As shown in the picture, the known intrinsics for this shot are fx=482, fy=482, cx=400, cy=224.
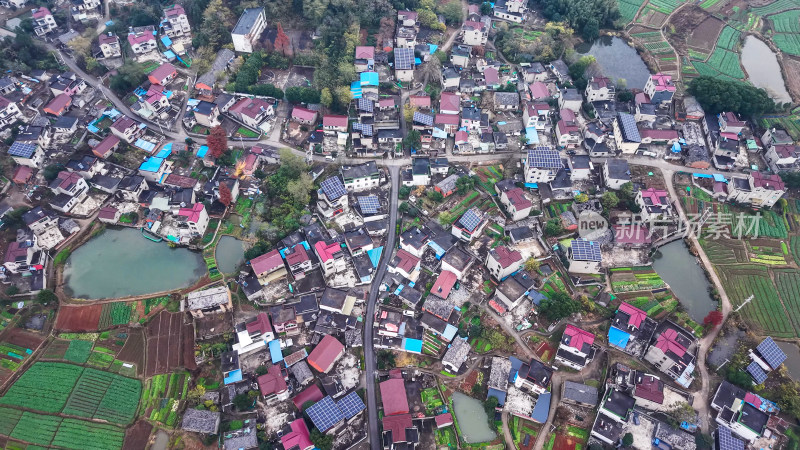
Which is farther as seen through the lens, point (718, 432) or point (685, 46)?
point (685, 46)

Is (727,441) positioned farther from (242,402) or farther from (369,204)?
(242,402)

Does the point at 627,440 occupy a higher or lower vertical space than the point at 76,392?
higher

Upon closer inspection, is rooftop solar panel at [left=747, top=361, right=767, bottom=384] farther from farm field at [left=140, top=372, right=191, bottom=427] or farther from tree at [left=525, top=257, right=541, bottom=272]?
farm field at [left=140, top=372, right=191, bottom=427]

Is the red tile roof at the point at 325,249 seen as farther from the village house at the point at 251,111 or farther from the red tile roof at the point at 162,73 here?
the red tile roof at the point at 162,73

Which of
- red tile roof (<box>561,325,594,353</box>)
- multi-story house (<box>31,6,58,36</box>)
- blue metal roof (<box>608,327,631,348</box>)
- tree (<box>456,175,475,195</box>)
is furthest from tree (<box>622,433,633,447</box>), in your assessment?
multi-story house (<box>31,6,58,36</box>)

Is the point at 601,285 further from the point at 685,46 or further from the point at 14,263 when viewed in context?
the point at 14,263

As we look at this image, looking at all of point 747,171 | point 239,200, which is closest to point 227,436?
point 239,200

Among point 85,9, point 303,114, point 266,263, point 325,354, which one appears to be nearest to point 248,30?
→ point 303,114
